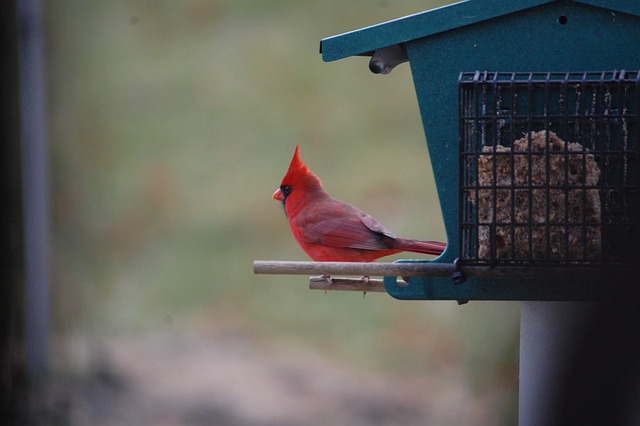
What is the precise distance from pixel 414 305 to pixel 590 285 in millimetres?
3469

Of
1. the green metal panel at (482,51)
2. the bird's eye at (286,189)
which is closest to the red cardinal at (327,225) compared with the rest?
the bird's eye at (286,189)

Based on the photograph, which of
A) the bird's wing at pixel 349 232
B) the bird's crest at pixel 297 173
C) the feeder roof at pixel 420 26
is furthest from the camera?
the bird's crest at pixel 297 173

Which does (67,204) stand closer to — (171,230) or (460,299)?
(171,230)

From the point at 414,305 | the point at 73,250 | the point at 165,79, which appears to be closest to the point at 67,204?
the point at 73,250

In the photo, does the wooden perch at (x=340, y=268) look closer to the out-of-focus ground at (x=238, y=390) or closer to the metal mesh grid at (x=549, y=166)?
the metal mesh grid at (x=549, y=166)

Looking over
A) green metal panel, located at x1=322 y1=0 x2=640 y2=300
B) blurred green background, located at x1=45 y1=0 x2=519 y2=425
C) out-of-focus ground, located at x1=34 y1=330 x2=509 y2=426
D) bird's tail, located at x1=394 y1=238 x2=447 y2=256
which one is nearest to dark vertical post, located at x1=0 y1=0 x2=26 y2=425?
out-of-focus ground, located at x1=34 y1=330 x2=509 y2=426

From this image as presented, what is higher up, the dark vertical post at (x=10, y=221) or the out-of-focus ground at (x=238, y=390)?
the dark vertical post at (x=10, y=221)

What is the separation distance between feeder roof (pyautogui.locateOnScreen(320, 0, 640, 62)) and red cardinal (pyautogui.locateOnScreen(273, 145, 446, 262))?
0.54m

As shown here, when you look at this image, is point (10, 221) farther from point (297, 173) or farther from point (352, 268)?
point (352, 268)

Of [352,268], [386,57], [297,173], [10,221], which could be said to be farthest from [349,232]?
[10,221]

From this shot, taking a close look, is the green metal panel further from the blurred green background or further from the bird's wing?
the blurred green background

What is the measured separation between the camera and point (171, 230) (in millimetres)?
6598

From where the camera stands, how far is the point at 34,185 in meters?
5.70

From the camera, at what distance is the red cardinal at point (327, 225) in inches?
137
